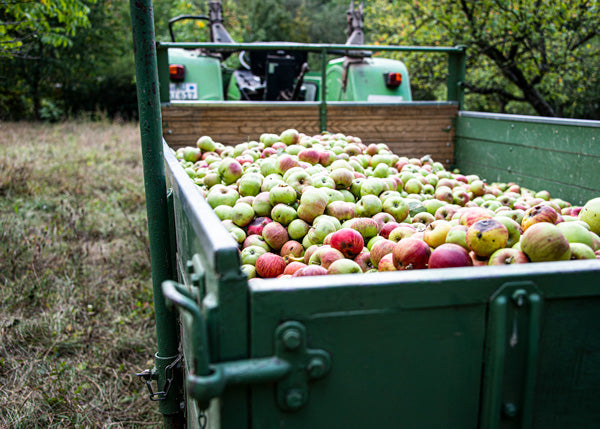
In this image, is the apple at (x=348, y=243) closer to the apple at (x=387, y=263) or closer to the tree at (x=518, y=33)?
the apple at (x=387, y=263)

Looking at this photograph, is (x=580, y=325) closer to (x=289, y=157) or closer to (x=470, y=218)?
(x=470, y=218)

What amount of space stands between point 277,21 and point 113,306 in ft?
80.8

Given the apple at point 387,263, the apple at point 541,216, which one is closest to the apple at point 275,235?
the apple at point 387,263

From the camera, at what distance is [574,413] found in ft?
3.89

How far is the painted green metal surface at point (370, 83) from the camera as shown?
592cm

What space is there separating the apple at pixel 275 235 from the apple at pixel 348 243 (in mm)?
353

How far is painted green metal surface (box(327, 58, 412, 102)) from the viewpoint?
19.4ft

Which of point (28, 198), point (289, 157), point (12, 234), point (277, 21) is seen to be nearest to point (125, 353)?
point (289, 157)

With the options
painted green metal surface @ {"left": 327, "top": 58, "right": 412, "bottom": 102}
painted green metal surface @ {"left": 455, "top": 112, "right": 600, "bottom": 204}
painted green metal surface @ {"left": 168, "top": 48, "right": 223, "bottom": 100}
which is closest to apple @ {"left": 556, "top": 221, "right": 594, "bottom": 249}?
painted green metal surface @ {"left": 455, "top": 112, "right": 600, "bottom": 204}

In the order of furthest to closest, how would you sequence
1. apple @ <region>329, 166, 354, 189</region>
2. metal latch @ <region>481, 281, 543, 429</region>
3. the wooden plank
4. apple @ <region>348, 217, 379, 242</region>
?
the wooden plank
apple @ <region>329, 166, 354, 189</region>
apple @ <region>348, 217, 379, 242</region>
metal latch @ <region>481, 281, 543, 429</region>

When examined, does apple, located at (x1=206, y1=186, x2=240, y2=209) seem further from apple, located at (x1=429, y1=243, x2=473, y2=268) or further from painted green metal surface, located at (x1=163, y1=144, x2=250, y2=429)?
painted green metal surface, located at (x1=163, y1=144, x2=250, y2=429)

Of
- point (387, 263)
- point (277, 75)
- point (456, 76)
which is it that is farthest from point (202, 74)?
point (387, 263)

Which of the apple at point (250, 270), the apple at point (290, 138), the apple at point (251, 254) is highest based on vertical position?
the apple at point (290, 138)

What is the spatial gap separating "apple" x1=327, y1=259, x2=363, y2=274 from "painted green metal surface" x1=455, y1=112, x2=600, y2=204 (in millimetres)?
2053
